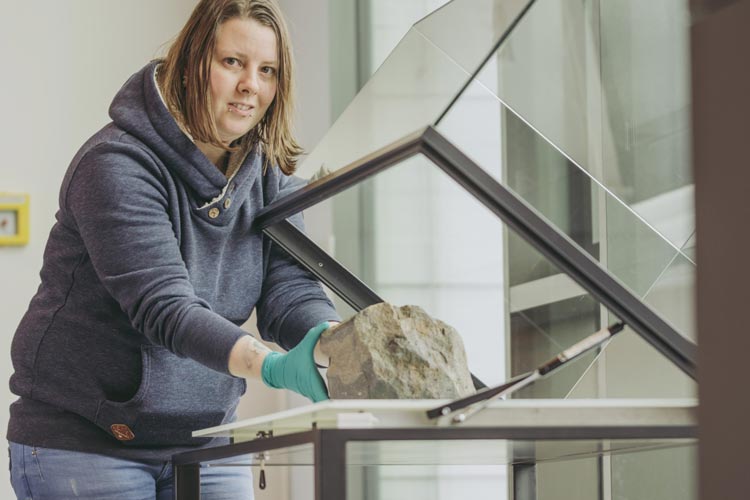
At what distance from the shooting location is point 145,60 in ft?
11.1

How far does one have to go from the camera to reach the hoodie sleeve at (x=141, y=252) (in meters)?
1.29

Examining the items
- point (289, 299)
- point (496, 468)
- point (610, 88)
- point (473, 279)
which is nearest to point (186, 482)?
point (289, 299)

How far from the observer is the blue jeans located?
146 centimetres

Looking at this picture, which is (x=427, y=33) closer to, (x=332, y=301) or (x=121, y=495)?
(x=332, y=301)

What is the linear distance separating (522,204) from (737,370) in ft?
2.65

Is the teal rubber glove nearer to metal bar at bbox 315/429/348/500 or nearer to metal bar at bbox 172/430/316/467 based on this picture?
metal bar at bbox 172/430/316/467

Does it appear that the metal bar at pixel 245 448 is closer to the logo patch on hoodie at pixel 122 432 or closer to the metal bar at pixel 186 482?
the metal bar at pixel 186 482

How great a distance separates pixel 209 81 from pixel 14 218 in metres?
1.85

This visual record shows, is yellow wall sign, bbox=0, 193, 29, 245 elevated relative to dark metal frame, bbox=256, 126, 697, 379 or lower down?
elevated

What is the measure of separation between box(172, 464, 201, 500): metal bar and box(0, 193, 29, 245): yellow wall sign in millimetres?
2149

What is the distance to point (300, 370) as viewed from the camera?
1.22 meters

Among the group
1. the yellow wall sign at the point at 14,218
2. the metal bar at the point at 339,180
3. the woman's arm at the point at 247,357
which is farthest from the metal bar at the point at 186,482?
the yellow wall sign at the point at 14,218

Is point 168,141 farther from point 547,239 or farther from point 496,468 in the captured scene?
point 496,468

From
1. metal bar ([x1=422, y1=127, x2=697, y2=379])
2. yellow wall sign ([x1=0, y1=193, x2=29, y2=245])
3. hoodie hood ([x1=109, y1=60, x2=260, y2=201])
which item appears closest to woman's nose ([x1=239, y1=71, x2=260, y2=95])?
hoodie hood ([x1=109, y1=60, x2=260, y2=201])
